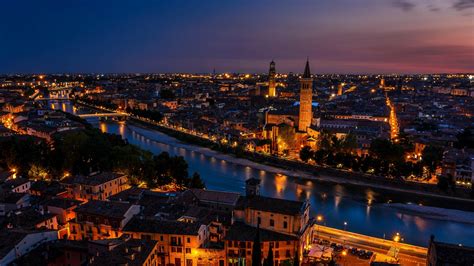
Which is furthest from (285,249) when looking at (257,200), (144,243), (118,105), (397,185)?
(118,105)

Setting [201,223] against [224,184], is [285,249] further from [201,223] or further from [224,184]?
[224,184]

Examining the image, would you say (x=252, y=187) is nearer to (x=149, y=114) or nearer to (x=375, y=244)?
(x=375, y=244)

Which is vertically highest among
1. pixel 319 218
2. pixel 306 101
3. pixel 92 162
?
pixel 306 101

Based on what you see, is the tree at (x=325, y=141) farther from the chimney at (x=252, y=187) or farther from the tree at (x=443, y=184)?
the chimney at (x=252, y=187)

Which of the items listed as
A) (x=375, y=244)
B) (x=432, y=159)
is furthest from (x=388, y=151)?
(x=375, y=244)

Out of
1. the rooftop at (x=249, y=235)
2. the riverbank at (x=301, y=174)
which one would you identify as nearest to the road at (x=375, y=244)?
the rooftop at (x=249, y=235)

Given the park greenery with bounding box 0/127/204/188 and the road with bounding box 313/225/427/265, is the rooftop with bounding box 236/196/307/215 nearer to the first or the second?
the road with bounding box 313/225/427/265
